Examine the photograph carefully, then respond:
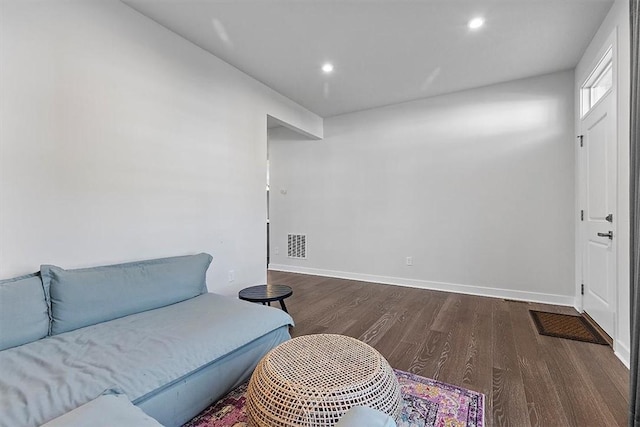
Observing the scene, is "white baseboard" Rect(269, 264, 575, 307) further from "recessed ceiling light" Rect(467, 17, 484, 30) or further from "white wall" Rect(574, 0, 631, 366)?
"recessed ceiling light" Rect(467, 17, 484, 30)

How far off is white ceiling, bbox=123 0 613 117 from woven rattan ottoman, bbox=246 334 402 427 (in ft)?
8.06

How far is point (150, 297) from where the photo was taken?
2020 mm

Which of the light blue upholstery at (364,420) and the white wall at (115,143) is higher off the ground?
the white wall at (115,143)

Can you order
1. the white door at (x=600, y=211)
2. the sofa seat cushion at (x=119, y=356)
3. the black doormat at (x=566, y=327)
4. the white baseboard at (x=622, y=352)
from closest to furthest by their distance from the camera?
the sofa seat cushion at (x=119, y=356) → the white baseboard at (x=622, y=352) → the white door at (x=600, y=211) → the black doormat at (x=566, y=327)

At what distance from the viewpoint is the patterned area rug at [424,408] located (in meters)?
1.50

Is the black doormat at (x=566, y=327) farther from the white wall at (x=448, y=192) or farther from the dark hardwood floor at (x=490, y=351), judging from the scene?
the white wall at (x=448, y=192)

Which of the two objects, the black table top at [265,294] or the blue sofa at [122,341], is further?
the black table top at [265,294]

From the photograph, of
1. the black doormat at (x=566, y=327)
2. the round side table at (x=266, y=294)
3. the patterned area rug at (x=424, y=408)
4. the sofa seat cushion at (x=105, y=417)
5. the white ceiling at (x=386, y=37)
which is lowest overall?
the patterned area rug at (x=424, y=408)

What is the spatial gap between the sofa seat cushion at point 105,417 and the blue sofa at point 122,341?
53 mm

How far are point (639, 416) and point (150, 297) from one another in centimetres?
283

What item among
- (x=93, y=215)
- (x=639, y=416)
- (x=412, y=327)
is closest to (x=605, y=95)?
(x=639, y=416)

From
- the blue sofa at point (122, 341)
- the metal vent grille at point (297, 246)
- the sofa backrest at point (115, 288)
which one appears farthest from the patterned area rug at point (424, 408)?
the metal vent grille at point (297, 246)

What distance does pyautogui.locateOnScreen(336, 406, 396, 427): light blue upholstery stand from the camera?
0.75m

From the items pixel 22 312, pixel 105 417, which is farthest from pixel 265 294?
pixel 105 417
